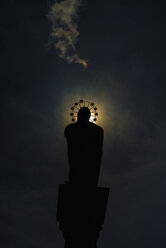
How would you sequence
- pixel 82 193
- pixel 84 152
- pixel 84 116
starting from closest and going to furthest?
pixel 82 193, pixel 84 152, pixel 84 116

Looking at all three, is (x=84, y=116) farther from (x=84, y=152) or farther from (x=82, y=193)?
(x=82, y=193)

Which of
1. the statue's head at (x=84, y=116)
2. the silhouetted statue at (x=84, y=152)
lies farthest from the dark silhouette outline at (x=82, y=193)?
the statue's head at (x=84, y=116)

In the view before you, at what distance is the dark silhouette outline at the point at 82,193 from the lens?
18.0ft

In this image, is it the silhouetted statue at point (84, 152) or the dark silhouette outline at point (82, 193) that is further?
the silhouetted statue at point (84, 152)

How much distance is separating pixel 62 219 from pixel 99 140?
269 centimetres

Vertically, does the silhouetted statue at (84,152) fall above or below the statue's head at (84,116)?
below

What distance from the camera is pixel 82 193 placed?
5.73m

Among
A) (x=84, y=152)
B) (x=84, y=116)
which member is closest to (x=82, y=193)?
(x=84, y=152)

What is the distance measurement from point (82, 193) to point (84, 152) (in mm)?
1237

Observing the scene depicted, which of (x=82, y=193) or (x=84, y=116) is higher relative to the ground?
(x=84, y=116)

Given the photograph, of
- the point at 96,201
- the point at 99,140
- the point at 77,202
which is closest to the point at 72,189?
the point at 77,202

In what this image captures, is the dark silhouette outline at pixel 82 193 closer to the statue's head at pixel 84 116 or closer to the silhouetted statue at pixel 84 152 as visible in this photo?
the silhouetted statue at pixel 84 152

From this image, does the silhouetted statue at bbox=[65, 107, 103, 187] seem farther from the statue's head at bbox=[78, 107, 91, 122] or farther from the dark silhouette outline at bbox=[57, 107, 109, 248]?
the statue's head at bbox=[78, 107, 91, 122]

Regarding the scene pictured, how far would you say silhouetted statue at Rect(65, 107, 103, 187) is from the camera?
6.04 metres
